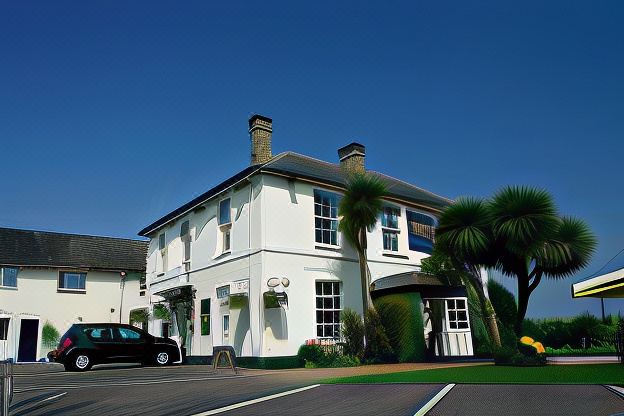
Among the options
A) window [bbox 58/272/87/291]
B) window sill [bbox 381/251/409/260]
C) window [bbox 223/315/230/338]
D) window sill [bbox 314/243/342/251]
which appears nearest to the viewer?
window sill [bbox 314/243/342/251]

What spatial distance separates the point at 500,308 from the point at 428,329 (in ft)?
11.0

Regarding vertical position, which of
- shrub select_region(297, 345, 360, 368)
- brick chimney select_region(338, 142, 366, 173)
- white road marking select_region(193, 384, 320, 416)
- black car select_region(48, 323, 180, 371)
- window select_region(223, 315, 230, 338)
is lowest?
white road marking select_region(193, 384, 320, 416)

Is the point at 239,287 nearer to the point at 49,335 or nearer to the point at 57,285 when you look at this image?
the point at 49,335

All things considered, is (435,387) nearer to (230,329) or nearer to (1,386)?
(1,386)

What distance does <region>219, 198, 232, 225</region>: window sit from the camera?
2183 cm

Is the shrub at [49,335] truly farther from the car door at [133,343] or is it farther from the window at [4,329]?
the car door at [133,343]

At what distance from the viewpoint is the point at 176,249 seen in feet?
85.9

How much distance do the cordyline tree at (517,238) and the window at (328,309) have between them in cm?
410

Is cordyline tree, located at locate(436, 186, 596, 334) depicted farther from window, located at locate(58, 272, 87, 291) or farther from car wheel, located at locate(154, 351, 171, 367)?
window, located at locate(58, 272, 87, 291)

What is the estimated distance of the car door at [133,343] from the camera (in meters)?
19.3

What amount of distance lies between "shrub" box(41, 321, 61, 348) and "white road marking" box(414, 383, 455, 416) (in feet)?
83.9

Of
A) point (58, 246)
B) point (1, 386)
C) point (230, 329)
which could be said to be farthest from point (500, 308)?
point (58, 246)

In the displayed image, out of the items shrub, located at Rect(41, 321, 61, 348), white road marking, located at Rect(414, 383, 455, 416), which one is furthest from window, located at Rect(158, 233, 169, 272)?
white road marking, located at Rect(414, 383, 455, 416)

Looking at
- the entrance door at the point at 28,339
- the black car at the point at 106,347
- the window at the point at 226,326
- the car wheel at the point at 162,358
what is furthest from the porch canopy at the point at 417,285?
the entrance door at the point at 28,339
